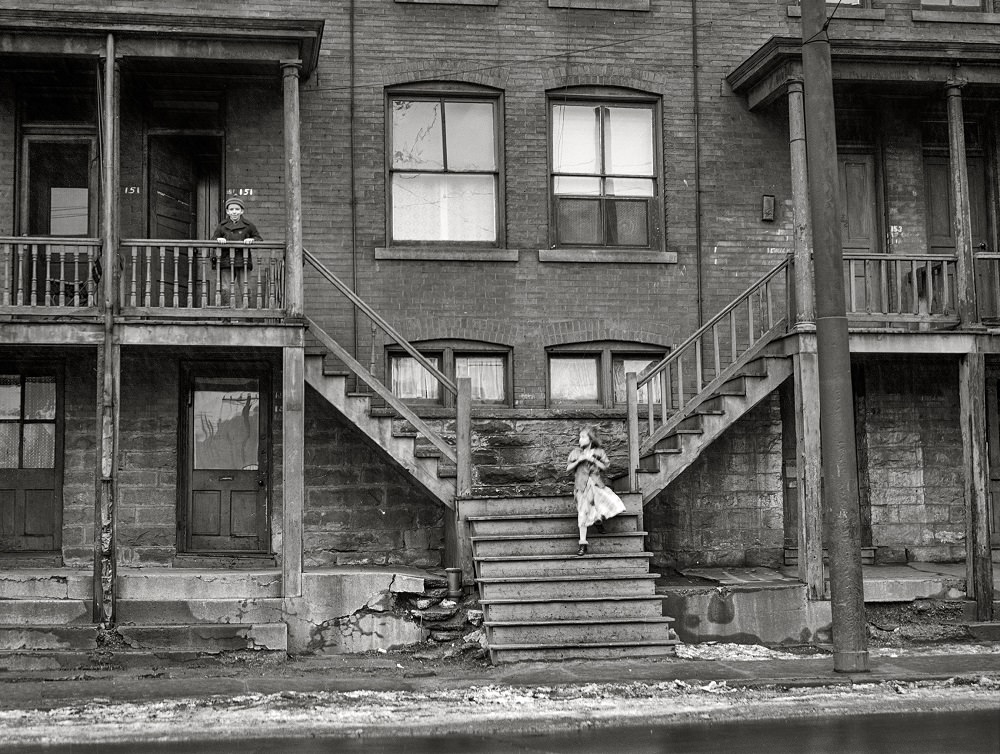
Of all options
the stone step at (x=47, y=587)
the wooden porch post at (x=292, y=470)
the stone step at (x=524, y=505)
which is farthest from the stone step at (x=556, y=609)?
the stone step at (x=47, y=587)

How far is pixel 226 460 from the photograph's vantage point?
1416 centimetres

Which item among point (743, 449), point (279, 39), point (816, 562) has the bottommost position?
point (816, 562)

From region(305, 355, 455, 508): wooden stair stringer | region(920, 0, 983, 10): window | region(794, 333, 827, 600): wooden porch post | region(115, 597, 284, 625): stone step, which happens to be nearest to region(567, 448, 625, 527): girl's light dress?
region(305, 355, 455, 508): wooden stair stringer

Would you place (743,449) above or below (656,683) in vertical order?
above

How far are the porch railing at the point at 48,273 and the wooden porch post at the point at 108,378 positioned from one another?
0.36 meters

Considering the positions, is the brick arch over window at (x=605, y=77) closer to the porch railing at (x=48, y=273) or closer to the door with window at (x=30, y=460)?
the porch railing at (x=48, y=273)

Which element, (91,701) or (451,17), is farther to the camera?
(451,17)

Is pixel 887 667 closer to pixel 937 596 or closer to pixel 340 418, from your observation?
pixel 937 596

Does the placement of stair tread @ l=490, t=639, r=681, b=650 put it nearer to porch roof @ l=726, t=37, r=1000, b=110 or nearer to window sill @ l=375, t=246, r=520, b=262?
window sill @ l=375, t=246, r=520, b=262

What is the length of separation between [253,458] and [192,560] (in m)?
1.38

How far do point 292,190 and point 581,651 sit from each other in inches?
222

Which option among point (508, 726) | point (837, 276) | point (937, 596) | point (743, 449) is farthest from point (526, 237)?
point (508, 726)

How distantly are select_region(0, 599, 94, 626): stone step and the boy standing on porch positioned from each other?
3492mm

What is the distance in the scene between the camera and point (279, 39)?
12.5 metres
